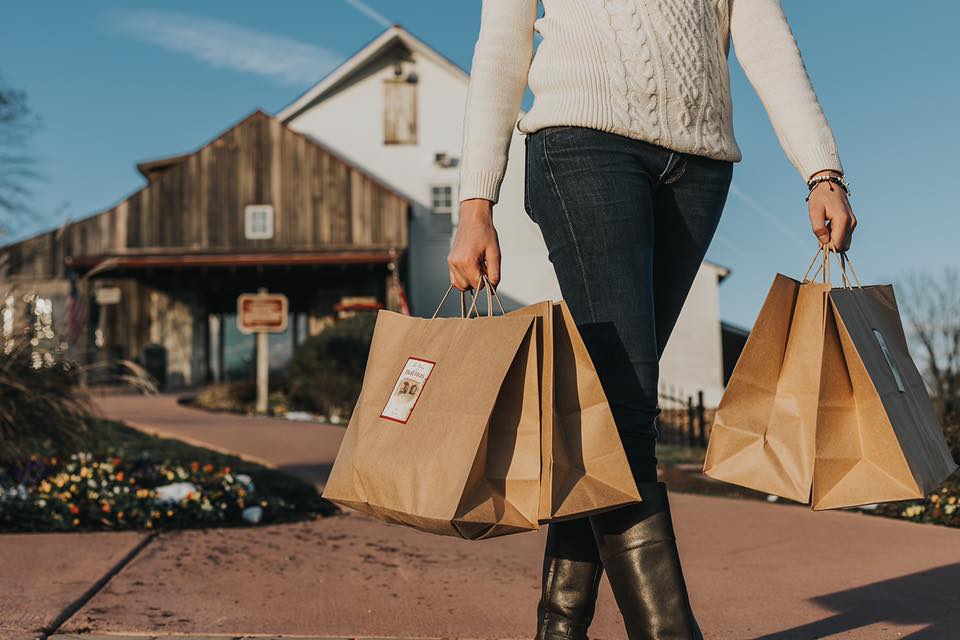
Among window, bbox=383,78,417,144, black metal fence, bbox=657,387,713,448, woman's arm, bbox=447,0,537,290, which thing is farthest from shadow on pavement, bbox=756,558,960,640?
window, bbox=383,78,417,144

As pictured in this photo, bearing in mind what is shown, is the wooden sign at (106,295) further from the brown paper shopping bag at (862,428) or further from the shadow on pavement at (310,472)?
the brown paper shopping bag at (862,428)

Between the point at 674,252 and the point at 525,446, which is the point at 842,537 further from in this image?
the point at 525,446

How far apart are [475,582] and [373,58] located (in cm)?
1989

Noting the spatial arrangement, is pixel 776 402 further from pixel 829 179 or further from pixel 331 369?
pixel 331 369

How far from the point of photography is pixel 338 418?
12961 mm

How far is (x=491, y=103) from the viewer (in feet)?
6.82

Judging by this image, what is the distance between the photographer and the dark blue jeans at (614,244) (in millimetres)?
1958

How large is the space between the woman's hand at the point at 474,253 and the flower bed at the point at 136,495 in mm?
2922

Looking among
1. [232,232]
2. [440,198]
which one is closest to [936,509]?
[232,232]

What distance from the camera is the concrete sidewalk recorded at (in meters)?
2.77

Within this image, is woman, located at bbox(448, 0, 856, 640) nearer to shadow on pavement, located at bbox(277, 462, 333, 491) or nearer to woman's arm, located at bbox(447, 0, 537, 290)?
woman's arm, located at bbox(447, 0, 537, 290)

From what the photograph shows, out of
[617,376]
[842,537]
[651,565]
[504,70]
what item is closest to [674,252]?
[617,376]

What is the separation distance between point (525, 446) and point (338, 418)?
11.4 meters

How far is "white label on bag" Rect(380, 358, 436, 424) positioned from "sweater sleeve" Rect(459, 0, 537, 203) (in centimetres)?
39
